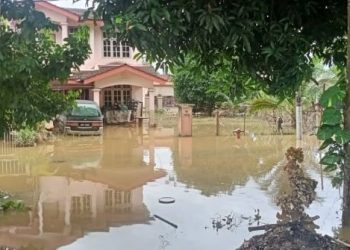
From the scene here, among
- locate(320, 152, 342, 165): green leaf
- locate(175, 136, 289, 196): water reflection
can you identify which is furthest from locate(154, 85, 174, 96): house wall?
locate(320, 152, 342, 165): green leaf

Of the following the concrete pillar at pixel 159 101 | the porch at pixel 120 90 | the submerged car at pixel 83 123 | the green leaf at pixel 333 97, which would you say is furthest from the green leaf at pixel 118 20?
the concrete pillar at pixel 159 101

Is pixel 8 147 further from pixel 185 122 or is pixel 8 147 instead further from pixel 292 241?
pixel 292 241

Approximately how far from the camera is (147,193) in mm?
9781

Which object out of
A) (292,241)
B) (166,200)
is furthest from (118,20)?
(166,200)

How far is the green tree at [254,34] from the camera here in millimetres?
4199

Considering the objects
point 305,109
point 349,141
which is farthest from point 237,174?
point 305,109

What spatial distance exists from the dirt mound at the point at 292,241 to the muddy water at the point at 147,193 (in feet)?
2.62

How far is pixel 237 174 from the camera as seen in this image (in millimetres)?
11609

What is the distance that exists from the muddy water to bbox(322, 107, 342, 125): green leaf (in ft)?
4.43

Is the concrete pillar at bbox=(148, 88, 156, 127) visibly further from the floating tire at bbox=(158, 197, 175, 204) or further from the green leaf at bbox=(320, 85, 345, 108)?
the green leaf at bbox=(320, 85, 345, 108)

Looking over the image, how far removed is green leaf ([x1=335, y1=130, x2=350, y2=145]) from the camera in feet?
15.0

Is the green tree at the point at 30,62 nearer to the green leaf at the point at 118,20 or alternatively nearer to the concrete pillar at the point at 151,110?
the green leaf at the point at 118,20

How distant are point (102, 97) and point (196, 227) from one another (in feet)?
65.5

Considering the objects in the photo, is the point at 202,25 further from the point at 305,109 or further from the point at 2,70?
the point at 305,109
